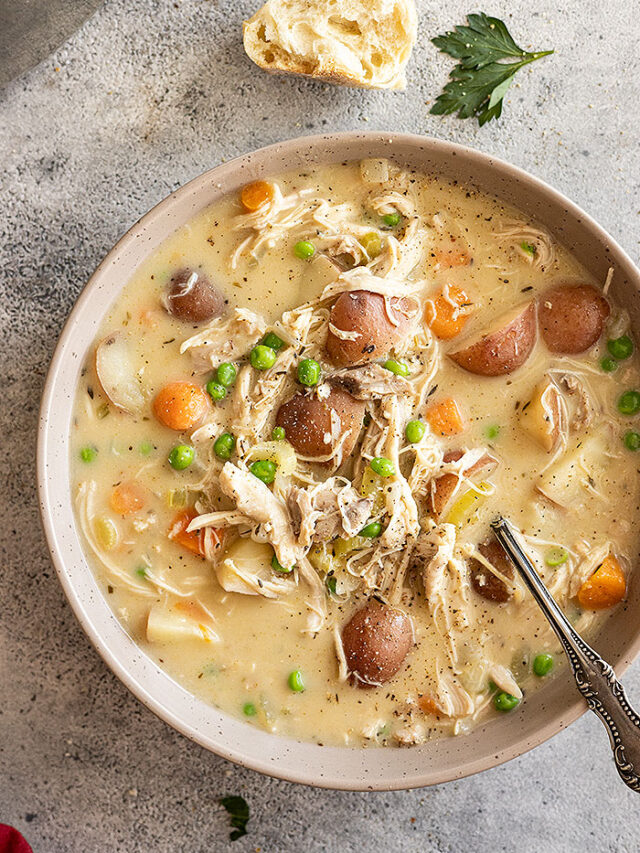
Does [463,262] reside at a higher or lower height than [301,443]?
higher

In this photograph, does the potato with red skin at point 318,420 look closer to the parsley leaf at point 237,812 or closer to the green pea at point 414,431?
the green pea at point 414,431

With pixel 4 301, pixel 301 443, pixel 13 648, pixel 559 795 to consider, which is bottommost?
pixel 13 648

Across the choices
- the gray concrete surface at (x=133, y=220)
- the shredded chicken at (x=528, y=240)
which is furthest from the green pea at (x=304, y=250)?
the shredded chicken at (x=528, y=240)

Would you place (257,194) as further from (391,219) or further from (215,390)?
(215,390)

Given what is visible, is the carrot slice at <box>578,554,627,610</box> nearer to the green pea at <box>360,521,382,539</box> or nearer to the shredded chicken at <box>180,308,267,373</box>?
the green pea at <box>360,521,382,539</box>

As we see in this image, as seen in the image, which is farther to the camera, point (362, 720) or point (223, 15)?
point (223, 15)

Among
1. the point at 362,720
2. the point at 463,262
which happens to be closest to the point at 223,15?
the point at 463,262

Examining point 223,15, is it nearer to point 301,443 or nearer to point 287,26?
point 287,26

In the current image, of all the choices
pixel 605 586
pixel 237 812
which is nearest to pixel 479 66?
pixel 605 586
